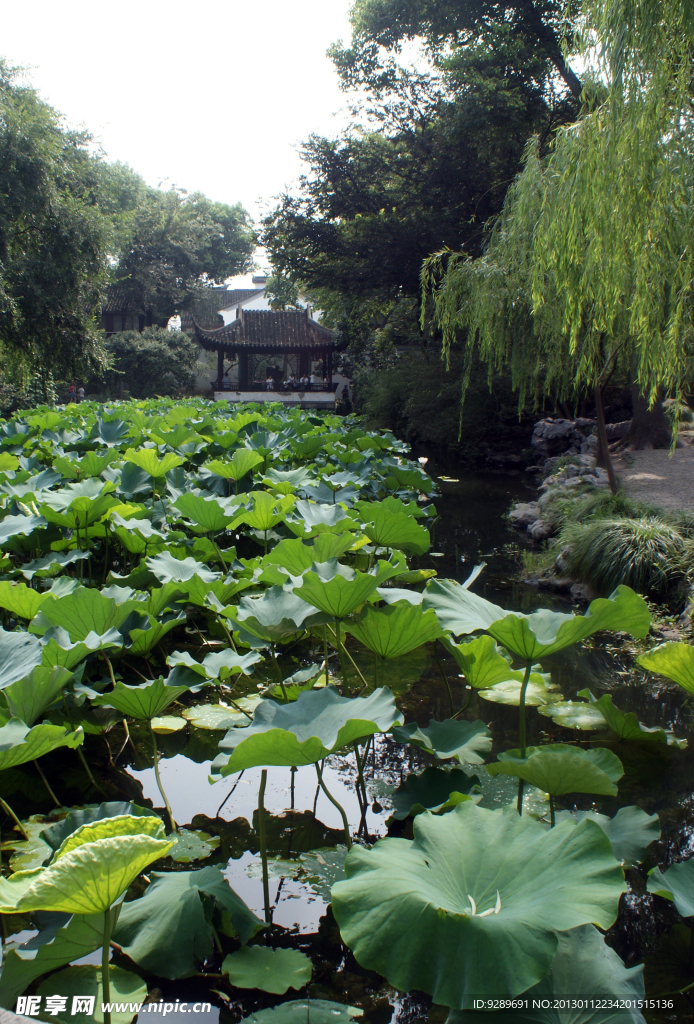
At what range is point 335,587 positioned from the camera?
1563 millimetres

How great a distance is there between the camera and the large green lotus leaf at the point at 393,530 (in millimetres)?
→ 2553

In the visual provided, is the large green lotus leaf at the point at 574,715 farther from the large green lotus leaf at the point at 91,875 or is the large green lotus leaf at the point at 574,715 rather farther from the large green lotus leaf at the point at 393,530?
the large green lotus leaf at the point at 91,875

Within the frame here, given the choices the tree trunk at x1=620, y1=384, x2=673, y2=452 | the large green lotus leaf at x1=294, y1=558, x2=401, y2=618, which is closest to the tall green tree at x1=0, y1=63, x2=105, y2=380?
the tree trunk at x1=620, y1=384, x2=673, y2=452

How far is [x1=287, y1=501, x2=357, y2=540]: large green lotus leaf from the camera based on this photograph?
8.17 ft

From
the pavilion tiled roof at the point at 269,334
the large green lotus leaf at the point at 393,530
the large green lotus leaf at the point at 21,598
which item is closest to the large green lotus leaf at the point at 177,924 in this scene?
the large green lotus leaf at the point at 21,598

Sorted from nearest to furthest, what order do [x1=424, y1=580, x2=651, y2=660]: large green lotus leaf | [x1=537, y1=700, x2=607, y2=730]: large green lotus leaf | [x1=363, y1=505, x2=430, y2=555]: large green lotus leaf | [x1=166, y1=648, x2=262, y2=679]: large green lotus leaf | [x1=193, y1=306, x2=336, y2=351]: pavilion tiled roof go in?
[x1=424, y1=580, x2=651, y2=660]: large green lotus leaf < [x1=166, y1=648, x2=262, y2=679]: large green lotus leaf < [x1=537, y1=700, x2=607, y2=730]: large green lotus leaf < [x1=363, y1=505, x2=430, y2=555]: large green lotus leaf < [x1=193, y1=306, x2=336, y2=351]: pavilion tiled roof

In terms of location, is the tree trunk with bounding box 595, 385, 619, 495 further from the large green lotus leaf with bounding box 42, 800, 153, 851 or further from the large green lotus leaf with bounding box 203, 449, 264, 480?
the large green lotus leaf with bounding box 42, 800, 153, 851

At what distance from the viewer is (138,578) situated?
234cm

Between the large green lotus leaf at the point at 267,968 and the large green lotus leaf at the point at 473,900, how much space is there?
0.32 metres

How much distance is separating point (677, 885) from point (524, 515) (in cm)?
581

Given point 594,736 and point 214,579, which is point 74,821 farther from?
point 594,736

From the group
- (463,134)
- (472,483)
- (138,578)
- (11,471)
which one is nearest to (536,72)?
(463,134)

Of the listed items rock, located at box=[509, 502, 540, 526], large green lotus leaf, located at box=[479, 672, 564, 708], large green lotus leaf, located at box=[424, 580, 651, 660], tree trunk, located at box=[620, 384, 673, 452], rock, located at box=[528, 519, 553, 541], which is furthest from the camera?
tree trunk, located at box=[620, 384, 673, 452]

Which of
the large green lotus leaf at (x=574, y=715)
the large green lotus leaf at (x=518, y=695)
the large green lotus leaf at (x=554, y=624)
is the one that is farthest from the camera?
the large green lotus leaf at (x=518, y=695)
